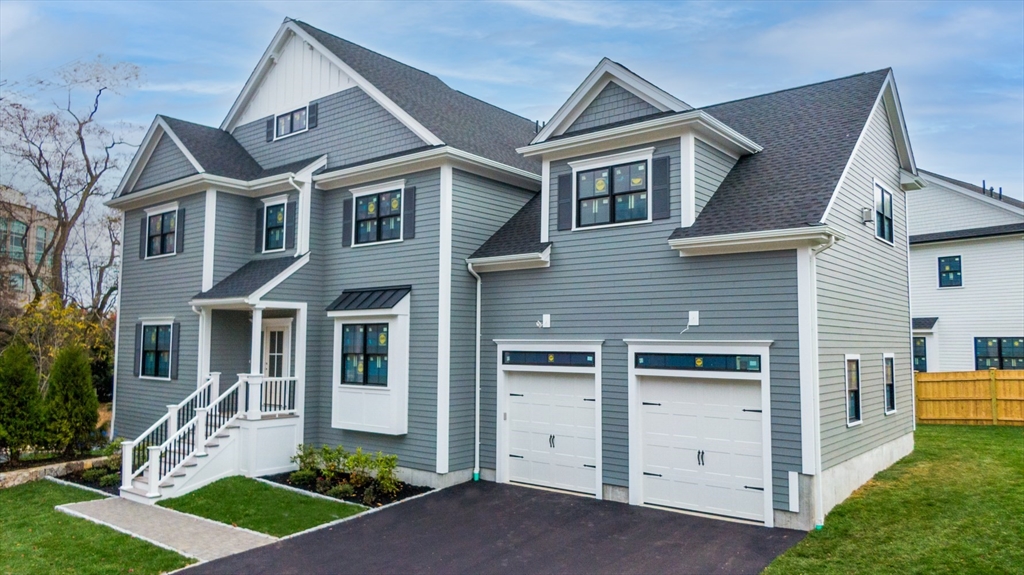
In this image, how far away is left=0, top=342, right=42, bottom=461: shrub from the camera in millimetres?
14431

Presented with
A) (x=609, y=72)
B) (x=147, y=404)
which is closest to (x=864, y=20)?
(x=609, y=72)

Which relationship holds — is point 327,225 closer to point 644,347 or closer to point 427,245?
point 427,245

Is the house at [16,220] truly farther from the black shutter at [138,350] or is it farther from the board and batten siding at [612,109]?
the board and batten siding at [612,109]

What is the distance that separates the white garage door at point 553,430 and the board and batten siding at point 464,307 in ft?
2.68

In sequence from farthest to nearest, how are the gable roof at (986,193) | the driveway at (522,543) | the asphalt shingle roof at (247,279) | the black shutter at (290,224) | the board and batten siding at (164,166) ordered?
1. the gable roof at (986,193)
2. the board and batten siding at (164,166)
3. the black shutter at (290,224)
4. the asphalt shingle roof at (247,279)
5. the driveway at (522,543)

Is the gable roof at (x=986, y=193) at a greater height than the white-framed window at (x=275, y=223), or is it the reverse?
the gable roof at (x=986, y=193)

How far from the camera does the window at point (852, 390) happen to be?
11078 millimetres

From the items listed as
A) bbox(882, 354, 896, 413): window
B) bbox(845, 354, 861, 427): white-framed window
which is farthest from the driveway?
bbox(882, 354, 896, 413): window

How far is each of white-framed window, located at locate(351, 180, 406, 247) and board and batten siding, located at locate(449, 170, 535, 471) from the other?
1.27 meters

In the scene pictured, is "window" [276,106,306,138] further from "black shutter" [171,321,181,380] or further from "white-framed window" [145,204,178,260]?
"black shutter" [171,321,181,380]

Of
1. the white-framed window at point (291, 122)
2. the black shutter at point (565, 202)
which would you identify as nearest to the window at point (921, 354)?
the black shutter at point (565, 202)

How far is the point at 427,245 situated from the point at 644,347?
4612 mm

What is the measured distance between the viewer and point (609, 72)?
12227mm

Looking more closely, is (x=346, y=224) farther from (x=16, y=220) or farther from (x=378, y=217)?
(x=16, y=220)
